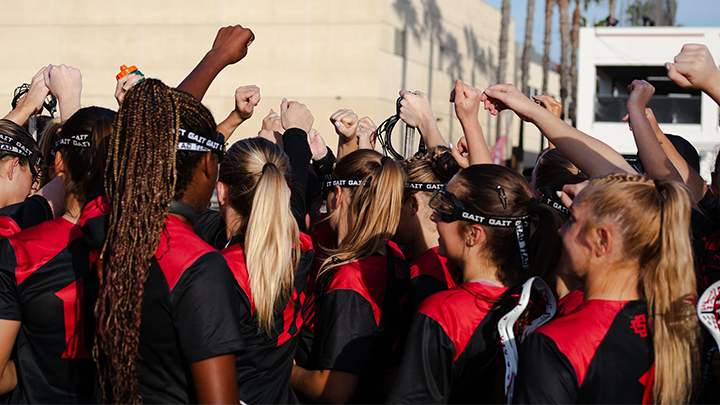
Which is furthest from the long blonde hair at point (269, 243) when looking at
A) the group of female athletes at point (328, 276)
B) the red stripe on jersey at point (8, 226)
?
the red stripe on jersey at point (8, 226)

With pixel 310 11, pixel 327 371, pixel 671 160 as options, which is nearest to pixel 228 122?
pixel 327 371

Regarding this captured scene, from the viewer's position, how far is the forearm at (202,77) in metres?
3.00

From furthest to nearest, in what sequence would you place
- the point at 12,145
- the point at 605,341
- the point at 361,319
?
the point at 12,145 < the point at 361,319 < the point at 605,341

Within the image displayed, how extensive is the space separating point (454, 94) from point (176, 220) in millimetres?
1967

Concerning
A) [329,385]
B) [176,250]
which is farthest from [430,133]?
[176,250]

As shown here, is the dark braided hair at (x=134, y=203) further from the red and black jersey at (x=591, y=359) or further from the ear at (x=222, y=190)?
the red and black jersey at (x=591, y=359)

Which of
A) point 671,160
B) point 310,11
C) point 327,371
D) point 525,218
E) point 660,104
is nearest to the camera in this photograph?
point 525,218

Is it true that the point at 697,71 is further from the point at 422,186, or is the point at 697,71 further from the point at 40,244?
the point at 40,244

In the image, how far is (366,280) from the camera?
3.23 m

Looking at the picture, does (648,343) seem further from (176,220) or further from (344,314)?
(176,220)

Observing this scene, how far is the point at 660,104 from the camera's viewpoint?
2492 centimetres

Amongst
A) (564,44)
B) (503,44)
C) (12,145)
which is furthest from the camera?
(564,44)

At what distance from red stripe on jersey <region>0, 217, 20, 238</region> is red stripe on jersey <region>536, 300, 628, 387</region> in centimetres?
244

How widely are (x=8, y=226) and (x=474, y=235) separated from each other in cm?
219
